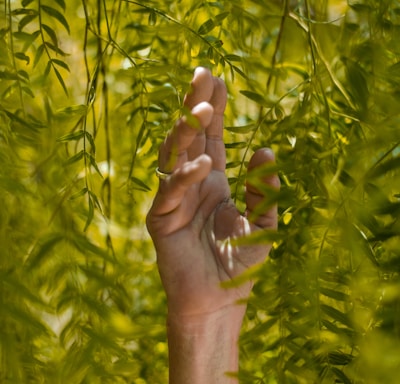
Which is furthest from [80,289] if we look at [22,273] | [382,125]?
[382,125]

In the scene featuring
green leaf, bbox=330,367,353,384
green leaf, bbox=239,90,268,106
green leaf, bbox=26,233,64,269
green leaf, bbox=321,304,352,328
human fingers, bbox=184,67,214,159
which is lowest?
green leaf, bbox=330,367,353,384

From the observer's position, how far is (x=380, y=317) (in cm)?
57

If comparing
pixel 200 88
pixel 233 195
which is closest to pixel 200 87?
pixel 200 88

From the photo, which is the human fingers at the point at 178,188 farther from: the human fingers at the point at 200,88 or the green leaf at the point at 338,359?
the green leaf at the point at 338,359

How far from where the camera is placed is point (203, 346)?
815 millimetres

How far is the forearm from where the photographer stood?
0.81 m

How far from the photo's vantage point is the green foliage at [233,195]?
0.60m

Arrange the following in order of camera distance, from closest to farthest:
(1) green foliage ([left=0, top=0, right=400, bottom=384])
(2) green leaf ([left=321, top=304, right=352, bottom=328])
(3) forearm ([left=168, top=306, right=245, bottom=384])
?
(1) green foliage ([left=0, top=0, right=400, bottom=384]) → (2) green leaf ([left=321, top=304, right=352, bottom=328]) → (3) forearm ([left=168, top=306, right=245, bottom=384])

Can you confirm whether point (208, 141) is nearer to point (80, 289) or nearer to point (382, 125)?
point (80, 289)

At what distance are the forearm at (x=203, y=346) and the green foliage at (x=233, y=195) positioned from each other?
0.02 meters

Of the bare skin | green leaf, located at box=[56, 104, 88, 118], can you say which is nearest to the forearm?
the bare skin

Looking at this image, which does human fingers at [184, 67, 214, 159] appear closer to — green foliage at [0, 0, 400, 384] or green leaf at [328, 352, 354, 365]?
green foliage at [0, 0, 400, 384]

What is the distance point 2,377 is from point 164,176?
0.71ft

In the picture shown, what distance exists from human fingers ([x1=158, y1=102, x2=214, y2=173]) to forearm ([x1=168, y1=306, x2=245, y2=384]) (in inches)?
6.1
